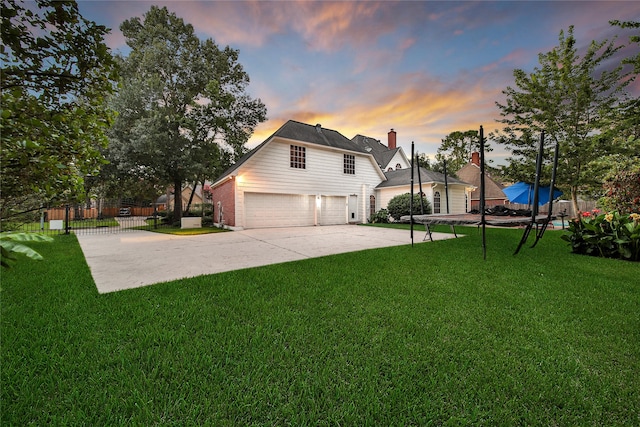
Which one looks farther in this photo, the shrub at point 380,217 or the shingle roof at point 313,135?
the shrub at point 380,217

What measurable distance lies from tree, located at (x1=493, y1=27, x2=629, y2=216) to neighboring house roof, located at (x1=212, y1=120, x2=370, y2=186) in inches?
335

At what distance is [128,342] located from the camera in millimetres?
1982

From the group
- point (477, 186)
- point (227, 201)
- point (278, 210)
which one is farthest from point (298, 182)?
point (477, 186)

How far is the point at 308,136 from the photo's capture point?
14.3 meters

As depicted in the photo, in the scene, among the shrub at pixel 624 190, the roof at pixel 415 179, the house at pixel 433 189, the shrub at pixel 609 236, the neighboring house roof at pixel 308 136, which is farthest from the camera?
the house at pixel 433 189

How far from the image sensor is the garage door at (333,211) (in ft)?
48.1

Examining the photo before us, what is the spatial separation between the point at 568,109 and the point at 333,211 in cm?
1272

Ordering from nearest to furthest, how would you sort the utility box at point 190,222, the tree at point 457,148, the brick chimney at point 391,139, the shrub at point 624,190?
the shrub at point 624,190, the utility box at point 190,222, the brick chimney at point 391,139, the tree at point 457,148

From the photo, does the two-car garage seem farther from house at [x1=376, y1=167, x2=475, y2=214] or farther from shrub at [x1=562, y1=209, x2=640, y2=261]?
shrub at [x1=562, y1=209, x2=640, y2=261]

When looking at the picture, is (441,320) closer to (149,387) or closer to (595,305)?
(595,305)

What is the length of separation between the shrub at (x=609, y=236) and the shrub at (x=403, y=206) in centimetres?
781

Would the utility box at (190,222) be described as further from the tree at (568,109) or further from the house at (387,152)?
the tree at (568,109)

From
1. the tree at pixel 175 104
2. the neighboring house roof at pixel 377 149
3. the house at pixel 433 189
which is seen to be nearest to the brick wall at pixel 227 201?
the tree at pixel 175 104

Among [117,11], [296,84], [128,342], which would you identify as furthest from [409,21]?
[128,342]
